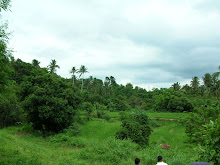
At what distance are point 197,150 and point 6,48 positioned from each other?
7466 mm

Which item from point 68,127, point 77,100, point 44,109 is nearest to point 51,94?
point 44,109

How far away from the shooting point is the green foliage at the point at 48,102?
18.7 meters

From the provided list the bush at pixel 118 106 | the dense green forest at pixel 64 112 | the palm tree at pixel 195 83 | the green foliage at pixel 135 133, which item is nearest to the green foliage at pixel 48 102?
the dense green forest at pixel 64 112

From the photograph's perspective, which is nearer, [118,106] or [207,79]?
[118,106]

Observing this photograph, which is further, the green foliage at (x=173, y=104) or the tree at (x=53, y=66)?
the tree at (x=53, y=66)

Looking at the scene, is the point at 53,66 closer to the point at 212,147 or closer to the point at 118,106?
the point at 118,106

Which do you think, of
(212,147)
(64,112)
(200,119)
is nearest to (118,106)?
(64,112)

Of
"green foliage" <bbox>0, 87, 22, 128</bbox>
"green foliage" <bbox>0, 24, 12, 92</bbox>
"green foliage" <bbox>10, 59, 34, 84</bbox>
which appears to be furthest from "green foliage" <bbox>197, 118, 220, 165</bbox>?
"green foliage" <bbox>10, 59, 34, 84</bbox>

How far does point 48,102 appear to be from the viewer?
18.8m

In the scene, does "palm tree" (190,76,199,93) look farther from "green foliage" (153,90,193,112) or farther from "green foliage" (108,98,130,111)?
"green foliage" (108,98,130,111)

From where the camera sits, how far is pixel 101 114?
3291 centimetres

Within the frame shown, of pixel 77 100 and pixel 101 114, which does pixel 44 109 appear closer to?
pixel 77 100

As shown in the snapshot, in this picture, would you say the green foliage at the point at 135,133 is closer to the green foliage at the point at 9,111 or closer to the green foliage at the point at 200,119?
the green foliage at the point at 200,119

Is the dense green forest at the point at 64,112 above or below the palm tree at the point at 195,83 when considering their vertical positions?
below
